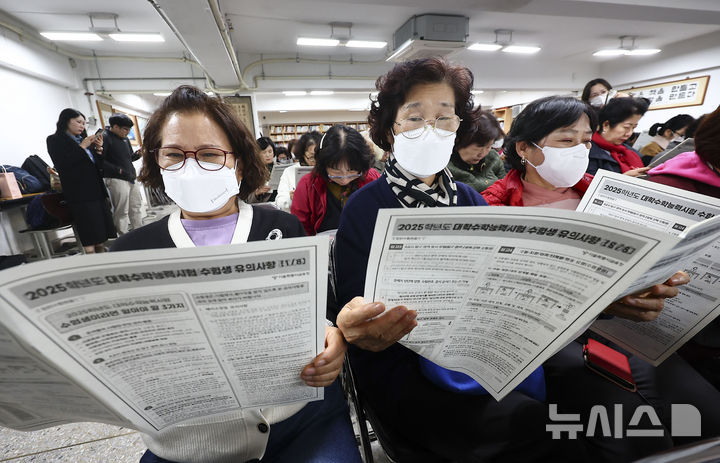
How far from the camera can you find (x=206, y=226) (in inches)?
37.7

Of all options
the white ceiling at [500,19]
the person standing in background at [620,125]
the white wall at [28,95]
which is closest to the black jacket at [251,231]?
the person standing in background at [620,125]

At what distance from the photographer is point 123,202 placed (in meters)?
4.59

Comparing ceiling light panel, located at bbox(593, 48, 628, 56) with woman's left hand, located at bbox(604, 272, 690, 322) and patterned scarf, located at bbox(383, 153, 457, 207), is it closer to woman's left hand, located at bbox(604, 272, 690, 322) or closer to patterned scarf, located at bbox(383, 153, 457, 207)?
patterned scarf, located at bbox(383, 153, 457, 207)

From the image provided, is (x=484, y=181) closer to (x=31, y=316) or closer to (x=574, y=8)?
(x=31, y=316)

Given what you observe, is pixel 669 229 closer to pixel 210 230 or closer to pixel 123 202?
pixel 210 230

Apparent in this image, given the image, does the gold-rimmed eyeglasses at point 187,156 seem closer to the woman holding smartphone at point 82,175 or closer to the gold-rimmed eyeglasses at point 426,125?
the gold-rimmed eyeglasses at point 426,125

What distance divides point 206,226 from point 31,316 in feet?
2.00

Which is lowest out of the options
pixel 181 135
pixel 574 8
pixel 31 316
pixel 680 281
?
pixel 680 281

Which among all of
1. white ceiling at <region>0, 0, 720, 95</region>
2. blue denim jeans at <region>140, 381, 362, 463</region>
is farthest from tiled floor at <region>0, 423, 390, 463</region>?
white ceiling at <region>0, 0, 720, 95</region>

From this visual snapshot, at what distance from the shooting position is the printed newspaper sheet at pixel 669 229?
695mm

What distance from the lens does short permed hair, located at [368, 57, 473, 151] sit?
3.34 feet

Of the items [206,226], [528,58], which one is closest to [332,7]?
[206,226]

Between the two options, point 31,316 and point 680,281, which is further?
point 680,281

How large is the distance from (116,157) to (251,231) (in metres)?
4.61
